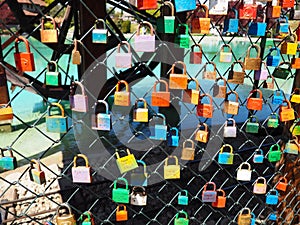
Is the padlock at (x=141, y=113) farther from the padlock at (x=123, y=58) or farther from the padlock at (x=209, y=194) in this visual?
the padlock at (x=209, y=194)

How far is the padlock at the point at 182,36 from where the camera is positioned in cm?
99

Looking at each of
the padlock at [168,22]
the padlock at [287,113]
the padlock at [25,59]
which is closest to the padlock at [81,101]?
the padlock at [25,59]

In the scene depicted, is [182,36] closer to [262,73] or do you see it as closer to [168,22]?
[168,22]

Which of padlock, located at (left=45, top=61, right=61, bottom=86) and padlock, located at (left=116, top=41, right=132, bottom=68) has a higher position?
padlock, located at (left=116, top=41, right=132, bottom=68)

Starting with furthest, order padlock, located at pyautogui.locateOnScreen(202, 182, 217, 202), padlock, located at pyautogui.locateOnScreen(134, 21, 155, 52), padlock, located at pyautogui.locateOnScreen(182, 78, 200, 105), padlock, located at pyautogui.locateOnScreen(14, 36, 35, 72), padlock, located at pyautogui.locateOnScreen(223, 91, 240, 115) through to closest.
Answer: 1. padlock, located at pyautogui.locateOnScreen(202, 182, 217, 202)
2. padlock, located at pyautogui.locateOnScreen(223, 91, 240, 115)
3. padlock, located at pyautogui.locateOnScreen(182, 78, 200, 105)
4. padlock, located at pyautogui.locateOnScreen(134, 21, 155, 52)
5. padlock, located at pyautogui.locateOnScreen(14, 36, 35, 72)

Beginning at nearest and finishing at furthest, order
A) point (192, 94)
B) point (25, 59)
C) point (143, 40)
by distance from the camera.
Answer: point (25, 59) < point (143, 40) < point (192, 94)

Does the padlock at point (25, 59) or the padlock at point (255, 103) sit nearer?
the padlock at point (25, 59)

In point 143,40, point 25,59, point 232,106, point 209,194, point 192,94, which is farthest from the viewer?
point 209,194

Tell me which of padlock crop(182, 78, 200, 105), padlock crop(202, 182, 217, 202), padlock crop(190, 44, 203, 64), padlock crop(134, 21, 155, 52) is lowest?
padlock crop(202, 182, 217, 202)

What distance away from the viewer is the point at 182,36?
3.27 feet

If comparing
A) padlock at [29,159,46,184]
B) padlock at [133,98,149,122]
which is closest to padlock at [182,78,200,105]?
padlock at [133,98,149,122]

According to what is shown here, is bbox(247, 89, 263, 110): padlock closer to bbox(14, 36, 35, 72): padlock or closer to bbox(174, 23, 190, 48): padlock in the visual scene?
bbox(174, 23, 190, 48): padlock

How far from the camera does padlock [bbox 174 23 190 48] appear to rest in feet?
3.26

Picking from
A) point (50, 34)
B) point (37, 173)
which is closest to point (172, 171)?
point (37, 173)
